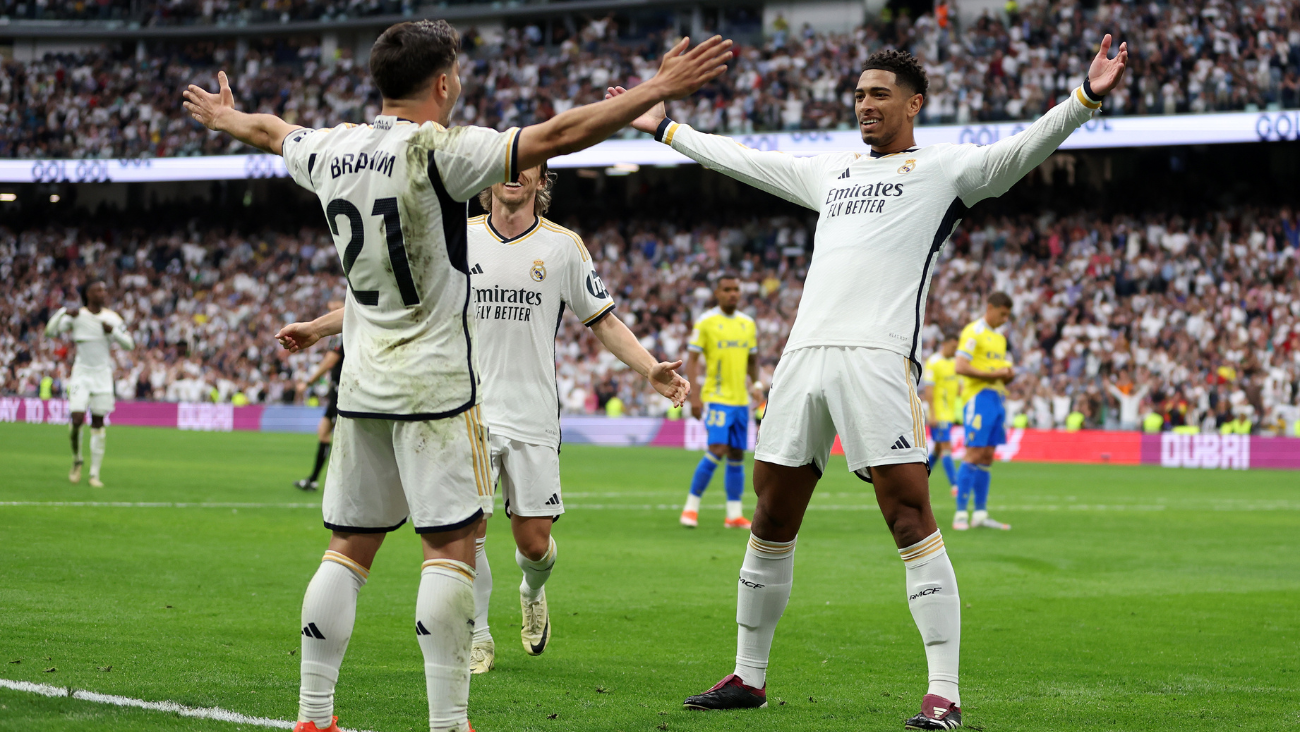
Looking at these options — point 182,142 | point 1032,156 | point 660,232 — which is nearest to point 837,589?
point 1032,156

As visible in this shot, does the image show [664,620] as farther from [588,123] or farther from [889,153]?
[588,123]

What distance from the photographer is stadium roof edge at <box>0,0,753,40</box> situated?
1596 inches

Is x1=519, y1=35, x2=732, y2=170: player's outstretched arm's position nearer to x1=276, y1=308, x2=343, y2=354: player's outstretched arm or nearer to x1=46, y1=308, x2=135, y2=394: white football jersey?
x1=276, y1=308, x2=343, y2=354: player's outstretched arm

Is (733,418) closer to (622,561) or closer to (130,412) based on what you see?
(622,561)

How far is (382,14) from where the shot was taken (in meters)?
43.8

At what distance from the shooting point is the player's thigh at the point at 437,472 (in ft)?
13.0

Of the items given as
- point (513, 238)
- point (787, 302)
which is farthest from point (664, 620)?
point (787, 302)

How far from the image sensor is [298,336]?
4785mm

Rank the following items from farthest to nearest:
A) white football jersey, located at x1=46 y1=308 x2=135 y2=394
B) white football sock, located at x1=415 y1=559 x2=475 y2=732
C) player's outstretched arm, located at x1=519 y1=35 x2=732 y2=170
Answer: white football jersey, located at x1=46 y1=308 x2=135 y2=394 < white football sock, located at x1=415 y1=559 x2=475 y2=732 < player's outstretched arm, located at x1=519 y1=35 x2=732 y2=170

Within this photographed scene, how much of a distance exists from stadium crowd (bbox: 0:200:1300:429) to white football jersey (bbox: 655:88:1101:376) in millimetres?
15222

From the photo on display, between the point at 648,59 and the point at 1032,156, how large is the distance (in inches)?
1348

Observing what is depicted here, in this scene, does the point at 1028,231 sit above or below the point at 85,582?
above

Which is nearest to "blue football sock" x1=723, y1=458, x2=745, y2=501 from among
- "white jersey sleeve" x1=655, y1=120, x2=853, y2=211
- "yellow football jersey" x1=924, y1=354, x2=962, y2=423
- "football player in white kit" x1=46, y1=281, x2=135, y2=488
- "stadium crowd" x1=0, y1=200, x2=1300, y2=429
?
"yellow football jersey" x1=924, y1=354, x2=962, y2=423

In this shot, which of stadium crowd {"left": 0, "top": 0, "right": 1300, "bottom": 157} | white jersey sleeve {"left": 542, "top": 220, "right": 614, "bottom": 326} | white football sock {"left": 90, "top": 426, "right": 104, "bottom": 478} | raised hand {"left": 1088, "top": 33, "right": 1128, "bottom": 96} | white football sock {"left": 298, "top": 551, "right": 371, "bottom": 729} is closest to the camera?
white football sock {"left": 298, "top": 551, "right": 371, "bottom": 729}
